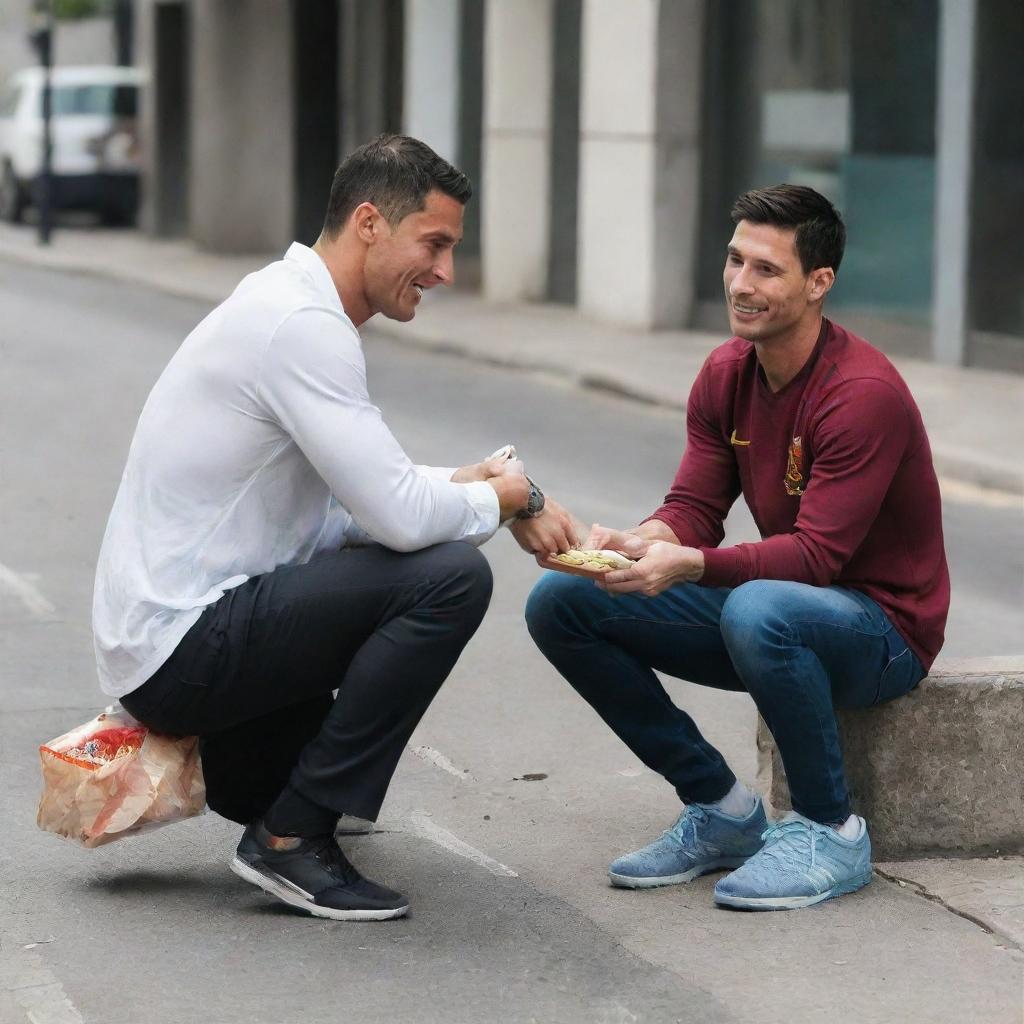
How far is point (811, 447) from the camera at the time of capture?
447 cm

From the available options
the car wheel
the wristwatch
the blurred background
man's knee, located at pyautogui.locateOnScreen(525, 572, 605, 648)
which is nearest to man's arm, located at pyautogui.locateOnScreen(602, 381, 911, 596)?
man's knee, located at pyautogui.locateOnScreen(525, 572, 605, 648)

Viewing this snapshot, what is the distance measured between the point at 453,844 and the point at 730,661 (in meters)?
0.77

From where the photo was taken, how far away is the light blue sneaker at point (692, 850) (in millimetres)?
4559

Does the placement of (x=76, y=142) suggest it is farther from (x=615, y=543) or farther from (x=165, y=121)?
(x=615, y=543)

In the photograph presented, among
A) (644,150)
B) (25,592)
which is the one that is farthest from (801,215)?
(644,150)

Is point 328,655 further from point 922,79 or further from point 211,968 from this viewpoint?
point 922,79

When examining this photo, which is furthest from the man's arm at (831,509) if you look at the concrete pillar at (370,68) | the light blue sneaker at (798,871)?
the concrete pillar at (370,68)

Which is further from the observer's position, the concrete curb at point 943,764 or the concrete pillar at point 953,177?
the concrete pillar at point 953,177

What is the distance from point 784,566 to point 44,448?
264 inches

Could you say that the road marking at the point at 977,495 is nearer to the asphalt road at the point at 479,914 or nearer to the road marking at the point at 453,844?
the asphalt road at the point at 479,914

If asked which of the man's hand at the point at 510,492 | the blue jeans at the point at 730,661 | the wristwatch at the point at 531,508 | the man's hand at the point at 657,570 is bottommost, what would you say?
the blue jeans at the point at 730,661

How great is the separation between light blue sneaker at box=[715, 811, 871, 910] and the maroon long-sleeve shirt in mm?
436

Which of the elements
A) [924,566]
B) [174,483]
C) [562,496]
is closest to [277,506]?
[174,483]

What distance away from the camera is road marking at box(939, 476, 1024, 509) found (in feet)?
31.8
